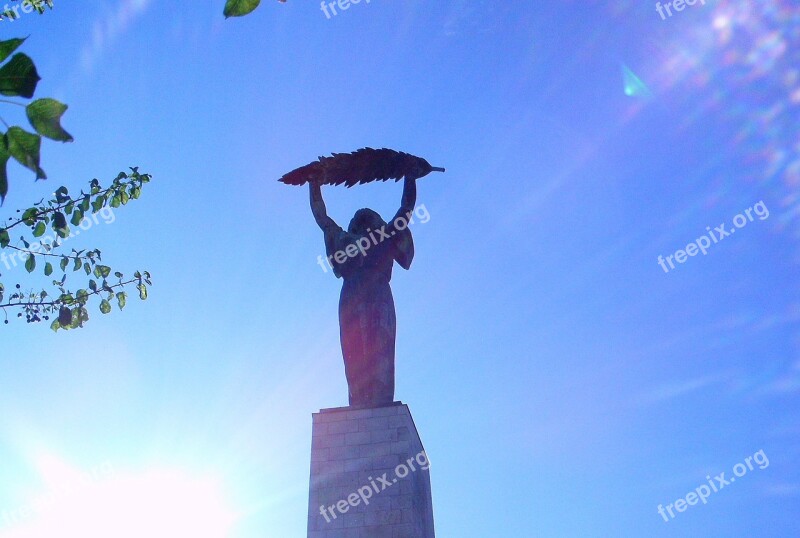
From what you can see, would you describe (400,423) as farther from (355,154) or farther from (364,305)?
(355,154)

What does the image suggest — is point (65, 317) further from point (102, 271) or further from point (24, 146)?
point (24, 146)

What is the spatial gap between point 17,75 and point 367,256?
454 inches

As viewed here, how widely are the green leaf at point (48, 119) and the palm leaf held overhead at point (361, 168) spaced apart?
12.0 meters

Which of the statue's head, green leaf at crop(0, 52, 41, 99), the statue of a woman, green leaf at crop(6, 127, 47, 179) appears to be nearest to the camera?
green leaf at crop(0, 52, 41, 99)

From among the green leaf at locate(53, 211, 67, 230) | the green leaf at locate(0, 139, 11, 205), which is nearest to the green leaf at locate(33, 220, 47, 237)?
the green leaf at locate(53, 211, 67, 230)

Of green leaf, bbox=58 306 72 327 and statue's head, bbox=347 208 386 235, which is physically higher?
statue's head, bbox=347 208 386 235

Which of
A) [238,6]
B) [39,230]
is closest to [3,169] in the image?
[238,6]

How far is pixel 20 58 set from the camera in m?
2.35

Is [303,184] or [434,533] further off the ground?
[303,184]

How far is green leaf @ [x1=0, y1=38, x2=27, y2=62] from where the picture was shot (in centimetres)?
239

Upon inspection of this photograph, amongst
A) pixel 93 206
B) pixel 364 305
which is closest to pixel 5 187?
pixel 93 206

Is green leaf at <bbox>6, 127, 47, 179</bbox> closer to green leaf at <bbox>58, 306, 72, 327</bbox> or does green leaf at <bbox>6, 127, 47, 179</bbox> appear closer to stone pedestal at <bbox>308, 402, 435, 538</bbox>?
green leaf at <bbox>58, 306, 72, 327</bbox>

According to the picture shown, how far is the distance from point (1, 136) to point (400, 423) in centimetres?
→ 1024

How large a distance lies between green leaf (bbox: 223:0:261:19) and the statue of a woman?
10582mm
